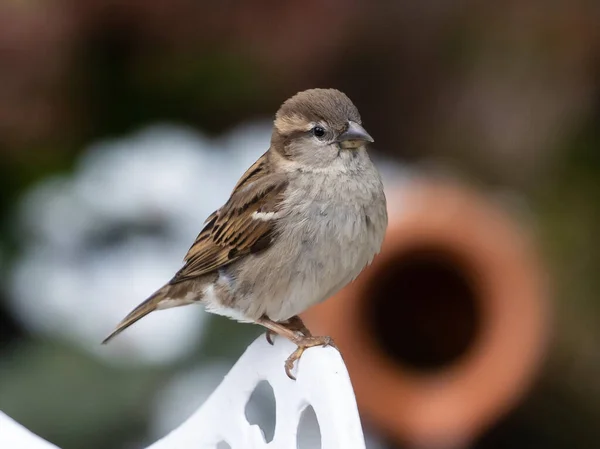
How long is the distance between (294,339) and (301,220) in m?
0.19

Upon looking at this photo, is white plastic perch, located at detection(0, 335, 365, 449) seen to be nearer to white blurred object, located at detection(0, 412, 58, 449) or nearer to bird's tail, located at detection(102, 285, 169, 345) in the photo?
white blurred object, located at detection(0, 412, 58, 449)

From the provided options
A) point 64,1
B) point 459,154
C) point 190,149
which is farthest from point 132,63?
point 459,154

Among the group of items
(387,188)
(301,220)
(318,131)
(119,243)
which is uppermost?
(318,131)

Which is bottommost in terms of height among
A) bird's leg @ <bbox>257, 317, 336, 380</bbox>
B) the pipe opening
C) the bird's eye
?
the pipe opening

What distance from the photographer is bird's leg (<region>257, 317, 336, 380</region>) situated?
123 centimetres

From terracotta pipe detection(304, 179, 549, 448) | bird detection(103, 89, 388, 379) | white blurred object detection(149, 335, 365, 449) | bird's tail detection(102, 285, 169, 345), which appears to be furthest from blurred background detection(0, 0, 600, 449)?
white blurred object detection(149, 335, 365, 449)

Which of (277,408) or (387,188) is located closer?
(277,408)

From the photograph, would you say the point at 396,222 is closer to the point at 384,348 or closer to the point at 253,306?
the point at 384,348

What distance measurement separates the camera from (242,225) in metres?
1.57

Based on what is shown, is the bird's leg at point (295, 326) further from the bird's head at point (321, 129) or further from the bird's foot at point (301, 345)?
the bird's head at point (321, 129)

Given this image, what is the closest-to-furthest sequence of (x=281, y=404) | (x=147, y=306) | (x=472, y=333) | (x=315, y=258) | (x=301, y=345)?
(x=281, y=404), (x=301, y=345), (x=315, y=258), (x=147, y=306), (x=472, y=333)

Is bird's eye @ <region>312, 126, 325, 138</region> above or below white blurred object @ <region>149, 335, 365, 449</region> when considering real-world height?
above

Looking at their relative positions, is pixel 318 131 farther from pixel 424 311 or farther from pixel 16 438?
pixel 424 311

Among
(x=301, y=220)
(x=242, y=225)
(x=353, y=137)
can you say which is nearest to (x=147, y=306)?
(x=242, y=225)
